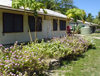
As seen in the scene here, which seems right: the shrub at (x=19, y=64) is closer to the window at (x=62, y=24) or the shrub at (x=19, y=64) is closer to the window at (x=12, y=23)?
the window at (x=12, y=23)

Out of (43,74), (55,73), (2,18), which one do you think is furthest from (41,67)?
(2,18)

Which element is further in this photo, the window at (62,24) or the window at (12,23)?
the window at (62,24)

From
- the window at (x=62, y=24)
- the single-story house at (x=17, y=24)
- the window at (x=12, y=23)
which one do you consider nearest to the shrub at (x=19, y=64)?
the single-story house at (x=17, y=24)

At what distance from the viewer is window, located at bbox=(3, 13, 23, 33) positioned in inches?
355

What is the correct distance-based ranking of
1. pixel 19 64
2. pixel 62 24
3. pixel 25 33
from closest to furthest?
pixel 19 64 → pixel 25 33 → pixel 62 24

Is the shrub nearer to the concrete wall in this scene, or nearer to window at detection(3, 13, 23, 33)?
the concrete wall

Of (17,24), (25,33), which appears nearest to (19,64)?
(17,24)

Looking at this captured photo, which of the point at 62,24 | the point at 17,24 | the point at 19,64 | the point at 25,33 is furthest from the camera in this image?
the point at 62,24

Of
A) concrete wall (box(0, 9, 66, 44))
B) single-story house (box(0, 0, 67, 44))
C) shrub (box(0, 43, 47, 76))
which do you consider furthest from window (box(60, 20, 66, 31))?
shrub (box(0, 43, 47, 76))

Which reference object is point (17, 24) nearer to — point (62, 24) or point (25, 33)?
point (25, 33)

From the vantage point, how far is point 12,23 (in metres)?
9.48

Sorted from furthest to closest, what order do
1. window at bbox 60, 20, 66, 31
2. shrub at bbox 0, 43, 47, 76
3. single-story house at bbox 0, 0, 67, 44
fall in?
window at bbox 60, 20, 66, 31 → single-story house at bbox 0, 0, 67, 44 → shrub at bbox 0, 43, 47, 76

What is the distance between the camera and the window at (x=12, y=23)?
355 inches

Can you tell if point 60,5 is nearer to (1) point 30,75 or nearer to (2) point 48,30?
(2) point 48,30
